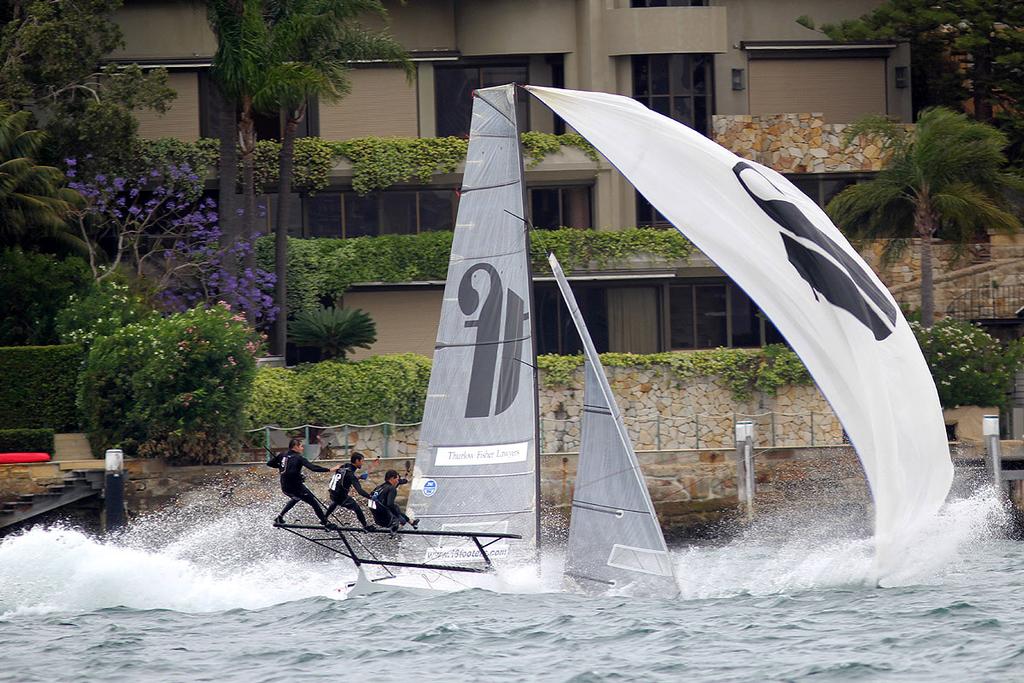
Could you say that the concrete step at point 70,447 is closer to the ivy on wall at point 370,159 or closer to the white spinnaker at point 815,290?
the ivy on wall at point 370,159

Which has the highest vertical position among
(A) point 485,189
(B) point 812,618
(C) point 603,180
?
(C) point 603,180

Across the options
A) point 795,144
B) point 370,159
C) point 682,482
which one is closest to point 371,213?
point 370,159

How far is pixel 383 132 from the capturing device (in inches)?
1563

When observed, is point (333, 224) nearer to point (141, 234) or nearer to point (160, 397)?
point (141, 234)

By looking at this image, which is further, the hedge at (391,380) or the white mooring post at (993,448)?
the hedge at (391,380)

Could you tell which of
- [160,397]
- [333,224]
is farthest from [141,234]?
[160,397]

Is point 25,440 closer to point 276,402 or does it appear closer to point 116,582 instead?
point 276,402

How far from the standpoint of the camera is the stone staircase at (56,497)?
26.7 m

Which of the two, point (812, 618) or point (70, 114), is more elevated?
point (70, 114)

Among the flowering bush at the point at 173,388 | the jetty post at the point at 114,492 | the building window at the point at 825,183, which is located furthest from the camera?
the building window at the point at 825,183

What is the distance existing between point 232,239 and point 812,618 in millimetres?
20080

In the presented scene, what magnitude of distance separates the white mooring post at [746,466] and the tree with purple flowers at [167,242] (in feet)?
38.2

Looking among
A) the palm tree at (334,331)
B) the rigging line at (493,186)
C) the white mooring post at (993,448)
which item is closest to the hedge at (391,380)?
the palm tree at (334,331)

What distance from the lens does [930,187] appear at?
34469 mm
